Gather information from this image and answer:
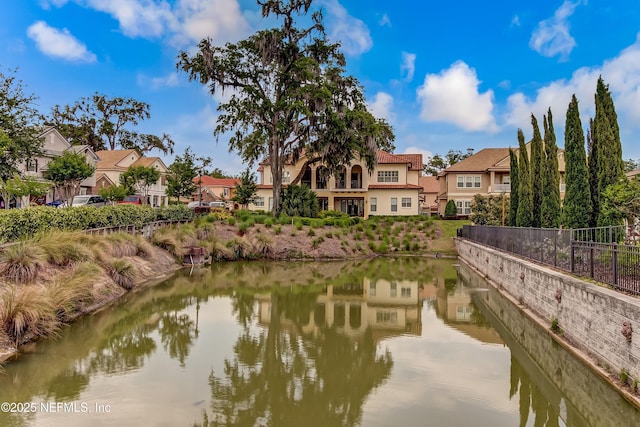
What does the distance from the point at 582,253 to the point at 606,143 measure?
797cm

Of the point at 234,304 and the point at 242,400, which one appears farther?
the point at 234,304

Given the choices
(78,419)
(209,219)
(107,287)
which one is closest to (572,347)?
(78,419)

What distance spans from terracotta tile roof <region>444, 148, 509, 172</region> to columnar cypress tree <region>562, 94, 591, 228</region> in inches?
1111

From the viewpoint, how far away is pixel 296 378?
848 cm

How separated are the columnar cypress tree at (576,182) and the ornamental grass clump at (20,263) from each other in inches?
705

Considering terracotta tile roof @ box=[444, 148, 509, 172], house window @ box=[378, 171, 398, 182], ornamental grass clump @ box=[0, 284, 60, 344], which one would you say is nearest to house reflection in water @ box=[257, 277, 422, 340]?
ornamental grass clump @ box=[0, 284, 60, 344]

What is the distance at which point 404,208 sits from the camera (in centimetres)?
4438

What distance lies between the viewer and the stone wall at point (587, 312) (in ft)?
22.6

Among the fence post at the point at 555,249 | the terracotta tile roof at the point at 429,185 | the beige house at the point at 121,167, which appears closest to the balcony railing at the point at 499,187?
the terracotta tile roof at the point at 429,185

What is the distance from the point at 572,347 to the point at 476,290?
379 inches

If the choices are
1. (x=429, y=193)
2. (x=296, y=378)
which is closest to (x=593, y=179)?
(x=296, y=378)

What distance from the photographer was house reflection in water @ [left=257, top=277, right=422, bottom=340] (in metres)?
12.7

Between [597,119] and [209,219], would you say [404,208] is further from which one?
[597,119]

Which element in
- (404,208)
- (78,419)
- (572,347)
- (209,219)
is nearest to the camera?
(78,419)
